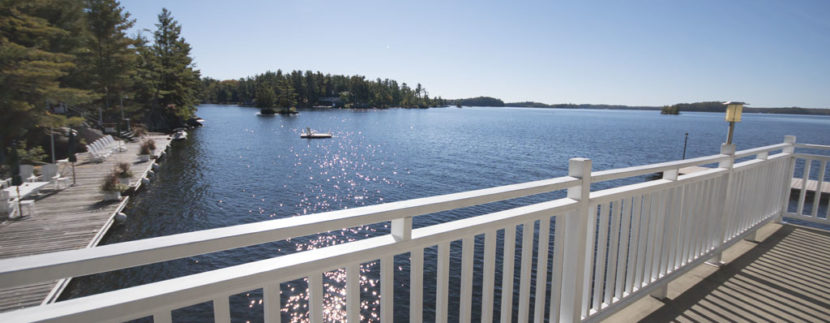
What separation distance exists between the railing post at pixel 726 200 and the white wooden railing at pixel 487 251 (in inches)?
0.5

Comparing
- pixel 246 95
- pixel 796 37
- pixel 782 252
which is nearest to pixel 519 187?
pixel 782 252

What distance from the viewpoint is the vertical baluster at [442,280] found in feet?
4.96

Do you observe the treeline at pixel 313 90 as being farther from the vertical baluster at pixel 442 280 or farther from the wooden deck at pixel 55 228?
the vertical baluster at pixel 442 280

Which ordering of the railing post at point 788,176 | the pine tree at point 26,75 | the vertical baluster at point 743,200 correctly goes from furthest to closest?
the pine tree at point 26,75 → the railing post at point 788,176 → the vertical baluster at point 743,200

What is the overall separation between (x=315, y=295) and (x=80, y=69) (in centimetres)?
2820

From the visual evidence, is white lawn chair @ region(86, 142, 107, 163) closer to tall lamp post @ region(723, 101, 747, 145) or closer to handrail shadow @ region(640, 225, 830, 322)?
handrail shadow @ region(640, 225, 830, 322)

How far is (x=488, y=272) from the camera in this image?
173cm

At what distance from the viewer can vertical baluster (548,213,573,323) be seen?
197cm

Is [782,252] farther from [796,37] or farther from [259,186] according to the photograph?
[796,37]

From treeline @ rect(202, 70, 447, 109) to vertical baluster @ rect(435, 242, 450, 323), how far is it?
86902 millimetres

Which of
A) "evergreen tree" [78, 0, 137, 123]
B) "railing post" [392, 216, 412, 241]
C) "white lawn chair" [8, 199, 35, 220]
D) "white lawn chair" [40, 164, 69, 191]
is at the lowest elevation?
"white lawn chair" [8, 199, 35, 220]

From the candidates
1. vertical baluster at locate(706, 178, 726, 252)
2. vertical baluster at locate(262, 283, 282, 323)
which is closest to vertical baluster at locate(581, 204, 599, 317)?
vertical baluster at locate(262, 283, 282, 323)

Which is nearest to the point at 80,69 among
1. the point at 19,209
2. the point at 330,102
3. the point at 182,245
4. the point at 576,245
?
the point at 19,209

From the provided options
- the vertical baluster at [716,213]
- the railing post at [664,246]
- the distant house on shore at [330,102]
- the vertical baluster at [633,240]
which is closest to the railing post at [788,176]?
the vertical baluster at [716,213]
